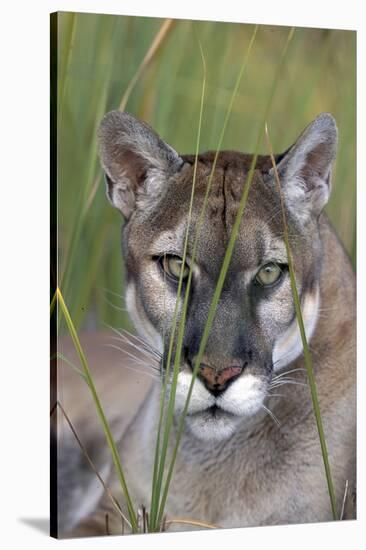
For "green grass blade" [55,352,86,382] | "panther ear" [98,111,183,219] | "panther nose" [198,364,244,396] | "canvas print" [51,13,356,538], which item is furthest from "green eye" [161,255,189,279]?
"green grass blade" [55,352,86,382]

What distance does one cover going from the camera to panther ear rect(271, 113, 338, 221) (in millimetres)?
5633

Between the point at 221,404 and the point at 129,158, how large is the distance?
1.24m

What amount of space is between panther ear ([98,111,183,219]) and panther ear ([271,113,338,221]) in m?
0.55

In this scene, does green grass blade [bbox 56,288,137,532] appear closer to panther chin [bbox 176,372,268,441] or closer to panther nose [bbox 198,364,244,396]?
panther chin [bbox 176,372,268,441]

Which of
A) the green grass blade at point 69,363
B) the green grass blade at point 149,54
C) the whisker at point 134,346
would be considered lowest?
the green grass blade at point 69,363

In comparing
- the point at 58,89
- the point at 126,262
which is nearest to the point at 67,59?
the point at 58,89

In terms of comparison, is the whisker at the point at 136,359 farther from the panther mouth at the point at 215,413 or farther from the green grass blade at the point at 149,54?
the green grass blade at the point at 149,54

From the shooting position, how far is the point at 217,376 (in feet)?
17.4

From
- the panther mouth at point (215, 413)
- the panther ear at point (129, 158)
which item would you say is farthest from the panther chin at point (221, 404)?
the panther ear at point (129, 158)

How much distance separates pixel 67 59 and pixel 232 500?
2.32 meters

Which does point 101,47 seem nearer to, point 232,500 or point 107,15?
point 107,15

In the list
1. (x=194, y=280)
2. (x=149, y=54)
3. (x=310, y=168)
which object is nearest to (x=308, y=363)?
(x=194, y=280)

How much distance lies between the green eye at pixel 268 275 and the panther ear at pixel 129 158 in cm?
64

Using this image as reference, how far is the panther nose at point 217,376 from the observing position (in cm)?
529
